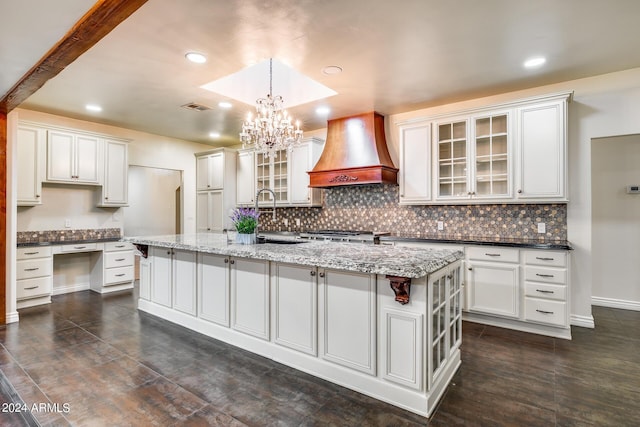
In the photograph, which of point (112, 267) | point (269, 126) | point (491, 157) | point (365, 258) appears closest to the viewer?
point (365, 258)

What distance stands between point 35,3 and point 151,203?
5192 mm

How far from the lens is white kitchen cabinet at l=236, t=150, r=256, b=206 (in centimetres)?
616

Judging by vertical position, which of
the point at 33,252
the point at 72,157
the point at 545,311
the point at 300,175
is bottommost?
the point at 545,311

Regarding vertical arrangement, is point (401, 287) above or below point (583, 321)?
above

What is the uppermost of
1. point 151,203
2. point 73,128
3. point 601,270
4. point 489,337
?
point 73,128

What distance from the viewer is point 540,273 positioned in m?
3.36

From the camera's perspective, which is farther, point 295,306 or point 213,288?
point 213,288

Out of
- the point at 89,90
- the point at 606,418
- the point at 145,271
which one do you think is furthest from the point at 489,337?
the point at 89,90

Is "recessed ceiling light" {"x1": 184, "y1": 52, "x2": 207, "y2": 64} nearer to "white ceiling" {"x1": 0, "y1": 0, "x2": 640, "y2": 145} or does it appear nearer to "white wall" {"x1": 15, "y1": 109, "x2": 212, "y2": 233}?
"white ceiling" {"x1": 0, "y1": 0, "x2": 640, "y2": 145}

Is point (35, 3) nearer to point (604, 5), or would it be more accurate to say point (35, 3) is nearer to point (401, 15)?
point (401, 15)

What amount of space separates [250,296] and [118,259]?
3.45 meters

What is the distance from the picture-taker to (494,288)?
357 cm

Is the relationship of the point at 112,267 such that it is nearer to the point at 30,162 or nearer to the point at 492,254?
the point at 30,162

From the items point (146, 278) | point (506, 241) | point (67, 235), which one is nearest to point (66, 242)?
point (67, 235)
